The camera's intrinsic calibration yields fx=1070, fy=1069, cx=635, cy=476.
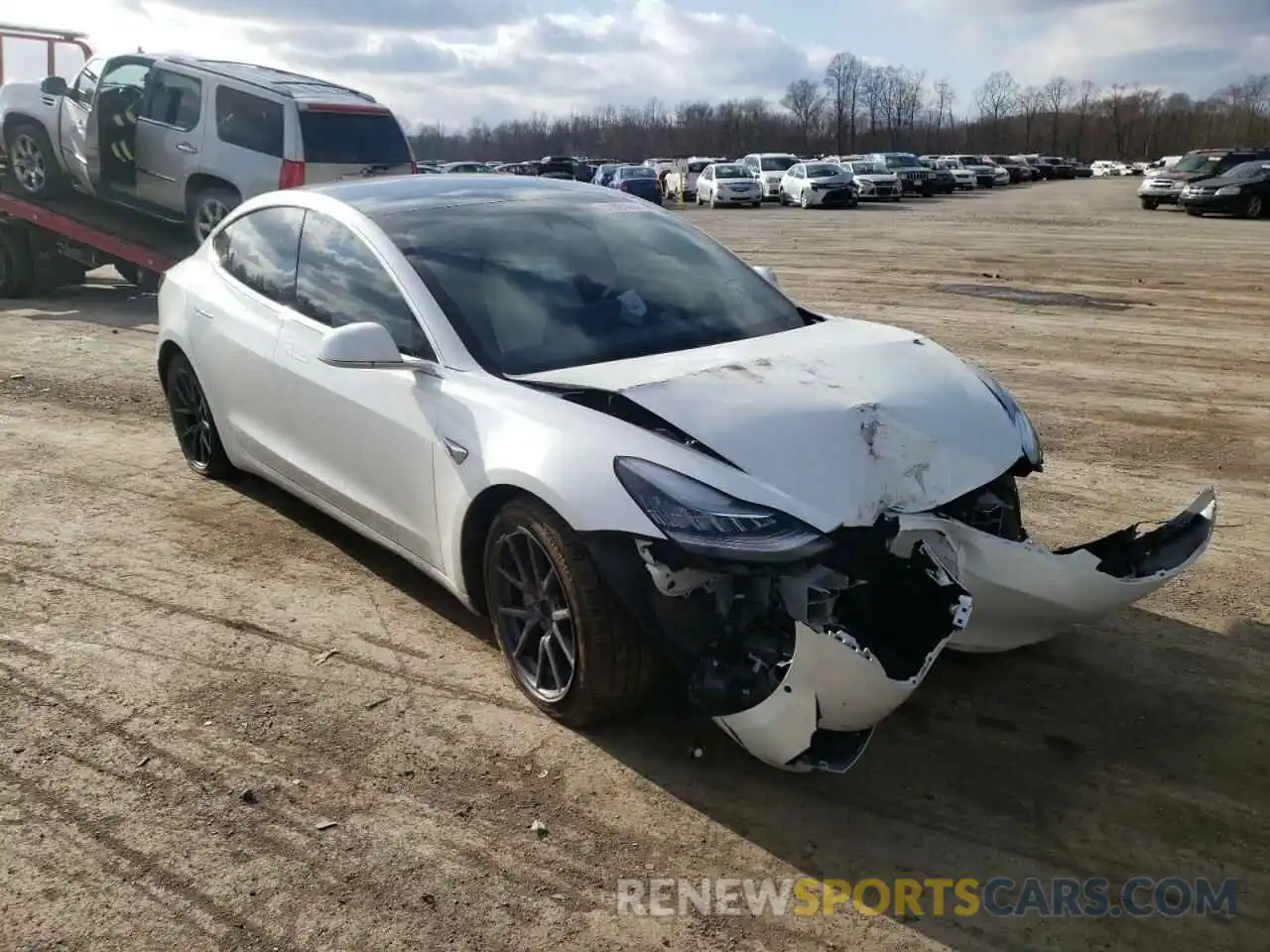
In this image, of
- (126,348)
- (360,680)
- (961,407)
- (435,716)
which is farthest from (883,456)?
(126,348)

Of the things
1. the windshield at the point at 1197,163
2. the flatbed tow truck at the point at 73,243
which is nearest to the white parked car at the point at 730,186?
the windshield at the point at 1197,163

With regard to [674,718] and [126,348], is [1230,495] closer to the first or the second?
[674,718]

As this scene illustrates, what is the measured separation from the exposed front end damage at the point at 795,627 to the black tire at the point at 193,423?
10.8 ft

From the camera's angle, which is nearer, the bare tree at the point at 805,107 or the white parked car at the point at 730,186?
the white parked car at the point at 730,186

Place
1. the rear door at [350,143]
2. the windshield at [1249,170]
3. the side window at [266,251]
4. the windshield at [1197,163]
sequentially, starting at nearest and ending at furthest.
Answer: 1. the side window at [266,251]
2. the rear door at [350,143]
3. the windshield at [1249,170]
4. the windshield at [1197,163]

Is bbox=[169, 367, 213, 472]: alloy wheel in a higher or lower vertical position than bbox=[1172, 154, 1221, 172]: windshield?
lower

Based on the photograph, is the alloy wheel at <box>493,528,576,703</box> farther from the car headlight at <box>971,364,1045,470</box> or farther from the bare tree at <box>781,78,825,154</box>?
the bare tree at <box>781,78,825,154</box>

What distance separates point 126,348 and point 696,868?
893 centimetres

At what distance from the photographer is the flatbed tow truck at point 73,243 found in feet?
36.2

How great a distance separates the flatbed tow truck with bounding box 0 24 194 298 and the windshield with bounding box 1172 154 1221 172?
1126 inches

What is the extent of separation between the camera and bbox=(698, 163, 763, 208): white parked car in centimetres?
3556

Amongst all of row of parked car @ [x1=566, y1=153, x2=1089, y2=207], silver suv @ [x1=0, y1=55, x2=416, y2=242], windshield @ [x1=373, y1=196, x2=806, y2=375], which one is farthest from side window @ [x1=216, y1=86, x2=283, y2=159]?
row of parked car @ [x1=566, y1=153, x2=1089, y2=207]

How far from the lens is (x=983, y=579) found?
3148mm

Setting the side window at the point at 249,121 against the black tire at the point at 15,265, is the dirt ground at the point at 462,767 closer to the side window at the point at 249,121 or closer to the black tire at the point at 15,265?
the side window at the point at 249,121
